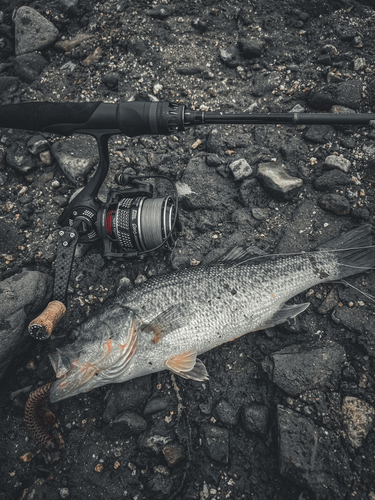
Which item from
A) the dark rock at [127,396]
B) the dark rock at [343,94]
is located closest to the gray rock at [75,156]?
the dark rock at [127,396]

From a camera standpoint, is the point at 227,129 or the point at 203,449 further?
the point at 227,129

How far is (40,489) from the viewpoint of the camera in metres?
3.24

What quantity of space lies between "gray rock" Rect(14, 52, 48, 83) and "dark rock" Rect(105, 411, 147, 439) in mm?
5525

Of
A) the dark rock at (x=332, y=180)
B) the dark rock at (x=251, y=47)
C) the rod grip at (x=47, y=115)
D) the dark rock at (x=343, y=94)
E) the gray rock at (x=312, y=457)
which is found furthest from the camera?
the dark rock at (x=251, y=47)

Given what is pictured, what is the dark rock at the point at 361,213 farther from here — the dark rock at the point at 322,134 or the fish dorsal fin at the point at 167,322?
the fish dorsal fin at the point at 167,322

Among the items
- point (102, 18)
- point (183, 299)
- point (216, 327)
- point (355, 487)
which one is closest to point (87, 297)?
point (183, 299)

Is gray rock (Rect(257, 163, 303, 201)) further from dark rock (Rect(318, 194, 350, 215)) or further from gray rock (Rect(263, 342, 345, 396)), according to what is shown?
gray rock (Rect(263, 342, 345, 396))

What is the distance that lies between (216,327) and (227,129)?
3047 mm

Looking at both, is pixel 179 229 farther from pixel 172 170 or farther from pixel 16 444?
pixel 16 444

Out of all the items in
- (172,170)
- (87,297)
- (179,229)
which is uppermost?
(172,170)

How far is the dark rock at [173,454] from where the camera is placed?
323 centimetres

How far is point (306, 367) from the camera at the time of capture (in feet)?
11.2

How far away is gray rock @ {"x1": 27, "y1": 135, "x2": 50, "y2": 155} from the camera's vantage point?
15.3 feet

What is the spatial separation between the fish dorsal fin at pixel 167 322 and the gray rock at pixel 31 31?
5241mm
